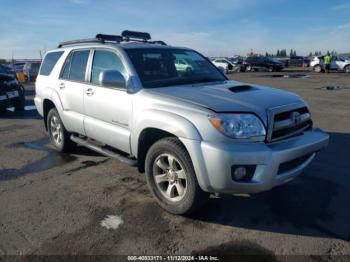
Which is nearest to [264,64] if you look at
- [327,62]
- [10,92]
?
[327,62]

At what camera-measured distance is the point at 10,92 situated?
412 inches

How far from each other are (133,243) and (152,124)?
1.23m

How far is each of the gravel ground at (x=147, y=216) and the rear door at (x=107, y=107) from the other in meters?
0.67

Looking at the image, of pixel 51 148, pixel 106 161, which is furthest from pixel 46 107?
pixel 106 161

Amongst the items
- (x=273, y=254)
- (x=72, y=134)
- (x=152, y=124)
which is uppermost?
(x=152, y=124)

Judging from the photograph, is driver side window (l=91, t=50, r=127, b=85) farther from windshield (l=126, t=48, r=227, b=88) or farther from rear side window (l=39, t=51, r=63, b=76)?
rear side window (l=39, t=51, r=63, b=76)

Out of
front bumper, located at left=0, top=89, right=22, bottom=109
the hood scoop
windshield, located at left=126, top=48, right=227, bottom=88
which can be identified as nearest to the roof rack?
windshield, located at left=126, top=48, right=227, bottom=88

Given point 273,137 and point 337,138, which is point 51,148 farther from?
point 337,138

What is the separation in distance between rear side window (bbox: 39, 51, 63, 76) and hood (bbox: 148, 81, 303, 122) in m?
2.87

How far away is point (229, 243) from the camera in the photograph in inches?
121

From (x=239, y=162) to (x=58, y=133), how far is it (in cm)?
409

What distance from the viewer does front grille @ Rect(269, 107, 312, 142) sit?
3244 millimetres

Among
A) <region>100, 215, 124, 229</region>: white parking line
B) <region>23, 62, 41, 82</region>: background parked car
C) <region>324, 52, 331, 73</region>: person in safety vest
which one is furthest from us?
<region>324, 52, 331, 73</region>: person in safety vest

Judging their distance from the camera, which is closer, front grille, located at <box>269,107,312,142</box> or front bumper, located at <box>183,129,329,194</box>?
front bumper, located at <box>183,129,329,194</box>
